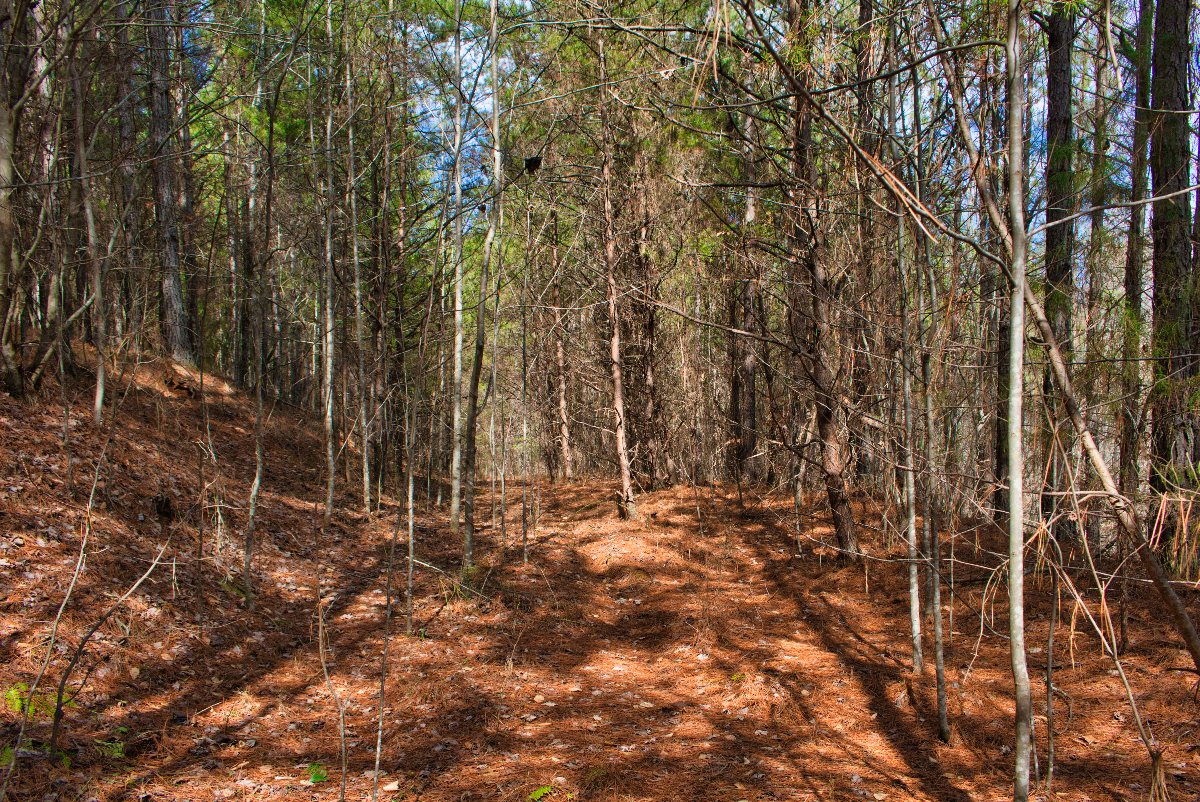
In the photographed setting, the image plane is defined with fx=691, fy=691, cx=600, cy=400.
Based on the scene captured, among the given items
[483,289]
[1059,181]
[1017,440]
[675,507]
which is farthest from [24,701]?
[675,507]

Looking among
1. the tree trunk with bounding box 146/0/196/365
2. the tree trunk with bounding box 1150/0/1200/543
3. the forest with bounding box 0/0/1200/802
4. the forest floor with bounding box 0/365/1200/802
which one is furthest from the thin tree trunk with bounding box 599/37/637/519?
the tree trunk with bounding box 146/0/196/365

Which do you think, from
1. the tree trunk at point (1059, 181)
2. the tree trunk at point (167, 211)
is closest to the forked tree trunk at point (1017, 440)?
the tree trunk at point (1059, 181)

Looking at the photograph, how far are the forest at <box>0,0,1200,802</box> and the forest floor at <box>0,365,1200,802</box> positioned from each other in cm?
4

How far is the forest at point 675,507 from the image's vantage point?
364 cm

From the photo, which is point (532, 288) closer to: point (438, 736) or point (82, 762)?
point (438, 736)

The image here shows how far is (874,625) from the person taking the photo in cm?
691

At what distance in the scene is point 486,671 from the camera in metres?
6.04

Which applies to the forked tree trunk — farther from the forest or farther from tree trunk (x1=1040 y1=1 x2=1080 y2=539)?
tree trunk (x1=1040 y1=1 x2=1080 y2=539)

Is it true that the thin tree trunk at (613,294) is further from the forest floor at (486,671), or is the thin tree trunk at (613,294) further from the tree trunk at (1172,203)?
the tree trunk at (1172,203)

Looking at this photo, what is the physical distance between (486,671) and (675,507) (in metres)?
6.50

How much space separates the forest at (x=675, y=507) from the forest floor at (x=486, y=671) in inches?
1.6

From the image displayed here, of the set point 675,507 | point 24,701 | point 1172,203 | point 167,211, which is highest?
point 167,211

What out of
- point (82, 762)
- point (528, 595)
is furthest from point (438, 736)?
point (528, 595)

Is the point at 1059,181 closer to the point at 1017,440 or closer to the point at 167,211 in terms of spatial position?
the point at 1017,440
